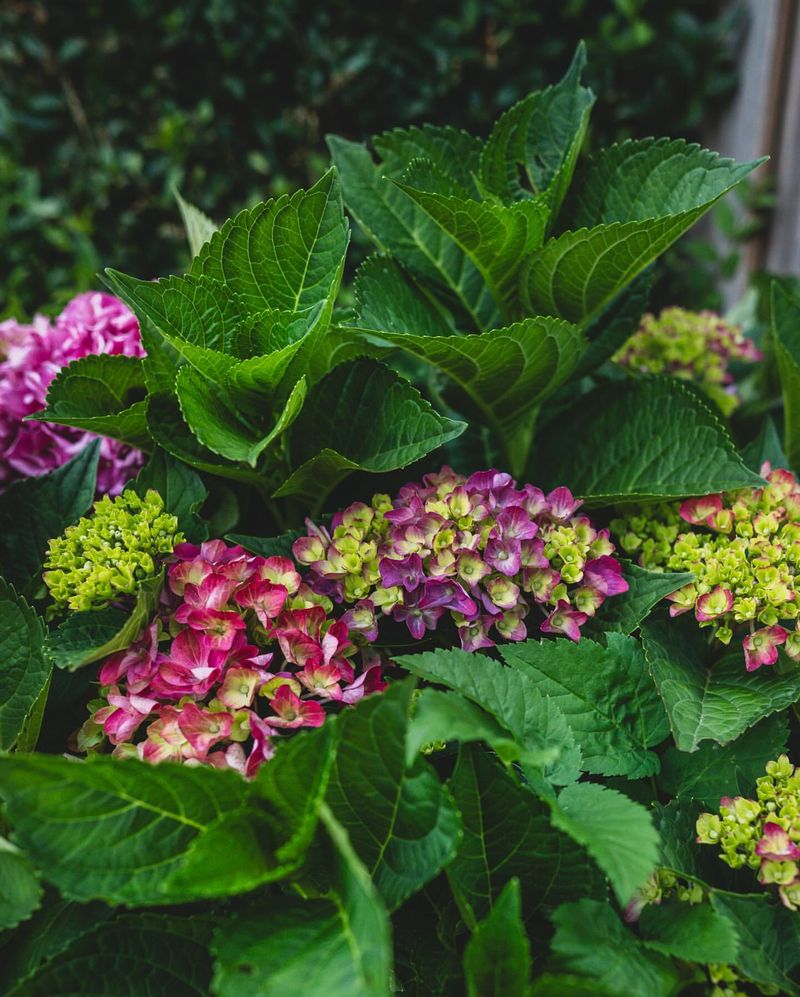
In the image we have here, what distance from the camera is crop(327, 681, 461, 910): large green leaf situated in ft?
1.82

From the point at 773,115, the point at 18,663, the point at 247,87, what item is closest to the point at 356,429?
the point at 18,663

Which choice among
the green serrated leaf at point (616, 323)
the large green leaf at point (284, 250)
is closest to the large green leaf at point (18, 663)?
the large green leaf at point (284, 250)

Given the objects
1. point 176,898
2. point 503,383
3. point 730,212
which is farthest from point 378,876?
point 730,212

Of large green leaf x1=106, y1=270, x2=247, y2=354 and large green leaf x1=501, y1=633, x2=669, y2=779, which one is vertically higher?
large green leaf x1=106, y1=270, x2=247, y2=354

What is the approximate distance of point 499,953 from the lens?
0.54 m

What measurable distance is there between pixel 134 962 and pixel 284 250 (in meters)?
0.54

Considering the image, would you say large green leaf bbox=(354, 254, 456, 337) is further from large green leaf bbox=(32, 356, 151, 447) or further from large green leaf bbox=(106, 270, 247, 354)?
large green leaf bbox=(32, 356, 151, 447)

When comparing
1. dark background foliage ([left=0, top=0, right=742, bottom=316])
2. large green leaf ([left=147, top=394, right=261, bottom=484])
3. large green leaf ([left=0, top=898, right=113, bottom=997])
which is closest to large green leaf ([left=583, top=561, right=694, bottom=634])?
large green leaf ([left=147, top=394, right=261, bottom=484])

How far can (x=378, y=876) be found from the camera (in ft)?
1.93

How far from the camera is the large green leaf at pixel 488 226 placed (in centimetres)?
73

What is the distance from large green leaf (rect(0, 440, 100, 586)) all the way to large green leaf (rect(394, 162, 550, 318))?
0.38 meters

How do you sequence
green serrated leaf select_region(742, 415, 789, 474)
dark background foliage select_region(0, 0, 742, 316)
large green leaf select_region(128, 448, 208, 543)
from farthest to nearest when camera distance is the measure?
dark background foliage select_region(0, 0, 742, 316) < green serrated leaf select_region(742, 415, 789, 474) < large green leaf select_region(128, 448, 208, 543)

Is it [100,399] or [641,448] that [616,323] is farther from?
[100,399]

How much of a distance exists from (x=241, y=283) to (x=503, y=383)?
24cm
